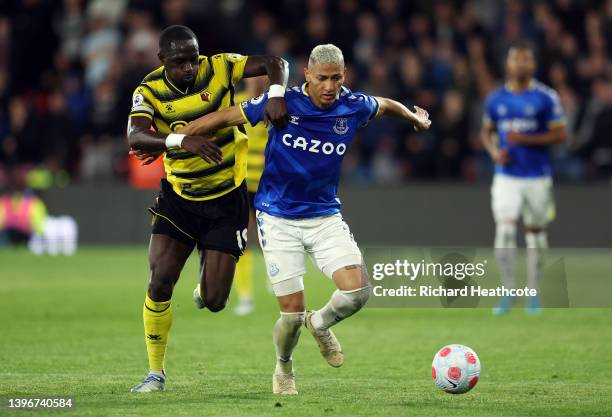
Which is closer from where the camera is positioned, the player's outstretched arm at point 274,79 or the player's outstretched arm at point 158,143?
the player's outstretched arm at point 158,143

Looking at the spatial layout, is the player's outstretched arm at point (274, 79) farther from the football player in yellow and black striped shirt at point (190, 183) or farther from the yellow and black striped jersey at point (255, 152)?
the yellow and black striped jersey at point (255, 152)

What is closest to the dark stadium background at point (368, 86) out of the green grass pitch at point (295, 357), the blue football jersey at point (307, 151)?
the green grass pitch at point (295, 357)

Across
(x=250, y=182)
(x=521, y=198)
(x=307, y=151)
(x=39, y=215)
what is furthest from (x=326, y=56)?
(x=39, y=215)

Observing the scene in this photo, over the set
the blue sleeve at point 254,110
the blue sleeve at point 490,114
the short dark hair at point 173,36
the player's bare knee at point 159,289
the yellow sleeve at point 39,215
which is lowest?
the yellow sleeve at point 39,215

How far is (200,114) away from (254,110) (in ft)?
2.42

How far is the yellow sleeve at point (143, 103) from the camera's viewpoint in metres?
8.34

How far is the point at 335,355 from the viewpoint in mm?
8266

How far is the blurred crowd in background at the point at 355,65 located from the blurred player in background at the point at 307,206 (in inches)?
448

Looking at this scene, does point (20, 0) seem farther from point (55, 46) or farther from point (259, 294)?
point (259, 294)


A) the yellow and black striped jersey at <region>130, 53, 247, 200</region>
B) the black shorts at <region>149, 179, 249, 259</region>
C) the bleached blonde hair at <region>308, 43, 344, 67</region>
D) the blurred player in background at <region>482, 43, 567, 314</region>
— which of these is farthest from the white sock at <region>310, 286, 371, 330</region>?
the blurred player in background at <region>482, 43, 567, 314</region>

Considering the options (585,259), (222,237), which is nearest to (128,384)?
(222,237)

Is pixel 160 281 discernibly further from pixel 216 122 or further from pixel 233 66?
pixel 233 66

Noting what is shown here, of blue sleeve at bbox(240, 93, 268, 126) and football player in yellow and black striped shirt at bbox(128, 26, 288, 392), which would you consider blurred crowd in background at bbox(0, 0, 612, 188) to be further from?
blue sleeve at bbox(240, 93, 268, 126)

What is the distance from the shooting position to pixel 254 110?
798 centimetres
